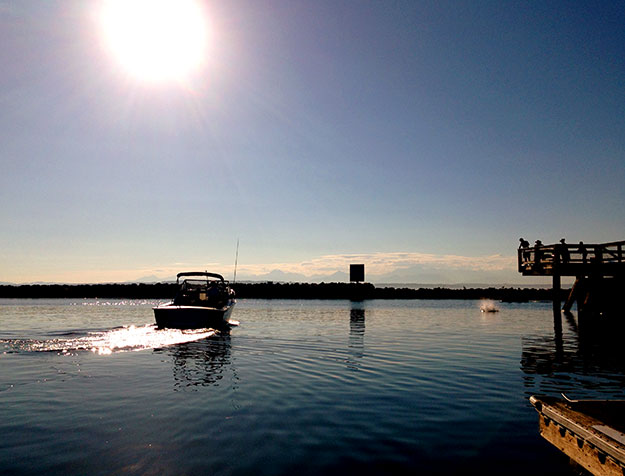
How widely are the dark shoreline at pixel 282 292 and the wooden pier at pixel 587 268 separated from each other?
216 feet

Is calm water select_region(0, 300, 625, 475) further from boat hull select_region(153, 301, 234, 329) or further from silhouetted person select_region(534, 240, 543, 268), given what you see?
silhouetted person select_region(534, 240, 543, 268)

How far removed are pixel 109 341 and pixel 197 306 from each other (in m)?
6.74

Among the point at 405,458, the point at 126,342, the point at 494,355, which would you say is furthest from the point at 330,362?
the point at 126,342

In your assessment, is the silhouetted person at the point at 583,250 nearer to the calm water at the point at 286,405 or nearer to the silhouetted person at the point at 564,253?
the silhouetted person at the point at 564,253

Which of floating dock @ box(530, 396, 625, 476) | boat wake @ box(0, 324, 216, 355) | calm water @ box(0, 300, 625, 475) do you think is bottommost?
boat wake @ box(0, 324, 216, 355)

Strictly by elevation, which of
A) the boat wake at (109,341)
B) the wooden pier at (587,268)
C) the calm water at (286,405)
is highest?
the wooden pier at (587,268)

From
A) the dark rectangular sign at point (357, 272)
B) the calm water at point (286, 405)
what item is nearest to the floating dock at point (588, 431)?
the calm water at point (286, 405)

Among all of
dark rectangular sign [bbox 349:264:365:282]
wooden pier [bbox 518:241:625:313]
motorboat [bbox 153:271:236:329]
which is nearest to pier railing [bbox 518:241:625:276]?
wooden pier [bbox 518:241:625:313]

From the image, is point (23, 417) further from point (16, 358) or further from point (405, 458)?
point (16, 358)

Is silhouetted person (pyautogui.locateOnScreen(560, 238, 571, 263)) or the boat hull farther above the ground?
silhouetted person (pyautogui.locateOnScreen(560, 238, 571, 263))

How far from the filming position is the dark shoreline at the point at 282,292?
97500mm

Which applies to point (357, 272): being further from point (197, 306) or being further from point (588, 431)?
point (588, 431)

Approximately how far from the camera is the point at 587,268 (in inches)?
1085

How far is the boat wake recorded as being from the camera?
20.5m
